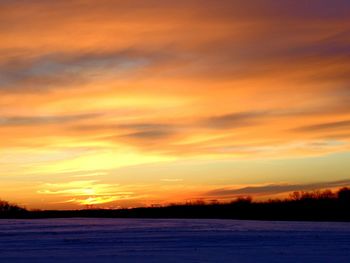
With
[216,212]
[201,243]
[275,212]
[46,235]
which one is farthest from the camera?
[216,212]

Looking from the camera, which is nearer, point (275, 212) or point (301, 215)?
point (301, 215)

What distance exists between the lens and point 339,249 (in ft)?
58.7

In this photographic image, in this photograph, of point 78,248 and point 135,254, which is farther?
point 78,248

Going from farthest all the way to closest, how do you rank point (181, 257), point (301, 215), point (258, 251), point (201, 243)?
point (301, 215) → point (201, 243) → point (258, 251) → point (181, 257)

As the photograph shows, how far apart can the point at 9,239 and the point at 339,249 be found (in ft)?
35.3

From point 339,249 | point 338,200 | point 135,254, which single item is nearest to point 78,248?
point 135,254

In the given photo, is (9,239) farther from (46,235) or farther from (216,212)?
(216,212)

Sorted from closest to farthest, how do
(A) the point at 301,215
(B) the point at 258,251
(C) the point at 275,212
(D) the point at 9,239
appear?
(B) the point at 258,251 → (D) the point at 9,239 → (A) the point at 301,215 → (C) the point at 275,212

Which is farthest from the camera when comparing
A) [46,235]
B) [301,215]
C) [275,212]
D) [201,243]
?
[275,212]

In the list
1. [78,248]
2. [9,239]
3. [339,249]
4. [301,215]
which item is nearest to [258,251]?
[339,249]

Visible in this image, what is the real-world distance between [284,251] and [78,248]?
227 inches

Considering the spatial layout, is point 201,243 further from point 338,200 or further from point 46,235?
point 338,200

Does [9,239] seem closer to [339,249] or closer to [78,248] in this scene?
[78,248]

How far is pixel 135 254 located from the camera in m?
17.0
